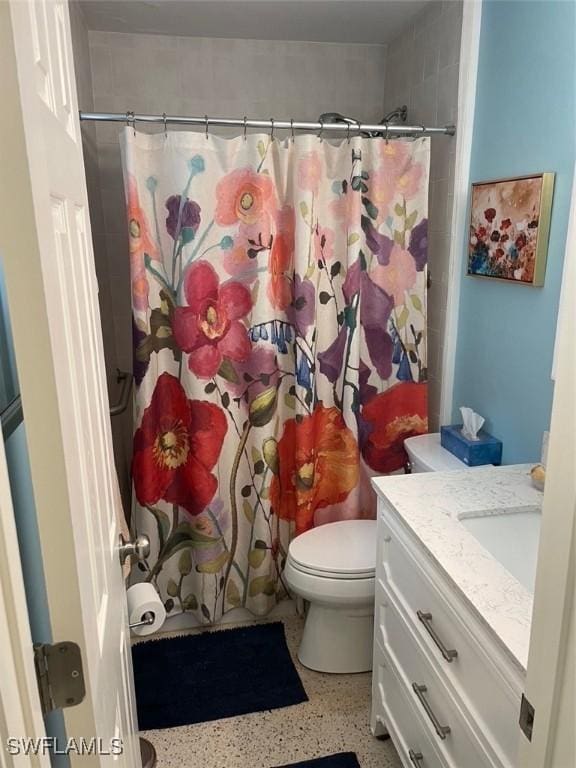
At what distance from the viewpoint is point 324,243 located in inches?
84.2

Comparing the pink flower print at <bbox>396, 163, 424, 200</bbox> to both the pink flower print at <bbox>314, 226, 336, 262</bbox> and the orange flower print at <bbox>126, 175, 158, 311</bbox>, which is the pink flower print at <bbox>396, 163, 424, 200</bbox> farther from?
the orange flower print at <bbox>126, 175, 158, 311</bbox>

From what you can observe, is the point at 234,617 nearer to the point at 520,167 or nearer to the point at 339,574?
the point at 339,574

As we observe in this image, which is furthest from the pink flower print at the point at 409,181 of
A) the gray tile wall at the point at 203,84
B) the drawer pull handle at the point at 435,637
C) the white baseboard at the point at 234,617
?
the white baseboard at the point at 234,617

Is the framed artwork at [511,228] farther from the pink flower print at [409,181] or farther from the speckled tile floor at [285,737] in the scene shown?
the speckled tile floor at [285,737]

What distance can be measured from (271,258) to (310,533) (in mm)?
1040

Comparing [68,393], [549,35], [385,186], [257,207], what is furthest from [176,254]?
[68,393]

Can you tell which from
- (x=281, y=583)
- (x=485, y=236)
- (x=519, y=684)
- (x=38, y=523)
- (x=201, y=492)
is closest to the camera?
(x=38, y=523)

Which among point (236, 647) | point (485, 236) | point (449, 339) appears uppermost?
point (485, 236)

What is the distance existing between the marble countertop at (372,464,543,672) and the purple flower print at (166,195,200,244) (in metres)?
1.06

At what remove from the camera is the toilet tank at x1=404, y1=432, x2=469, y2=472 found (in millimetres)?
1992

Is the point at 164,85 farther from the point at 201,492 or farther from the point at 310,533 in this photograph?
the point at 310,533

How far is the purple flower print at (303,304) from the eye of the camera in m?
2.11

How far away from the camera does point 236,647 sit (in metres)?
2.30

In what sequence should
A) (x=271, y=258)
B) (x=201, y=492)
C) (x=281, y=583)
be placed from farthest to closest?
(x=281, y=583) < (x=201, y=492) < (x=271, y=258)
